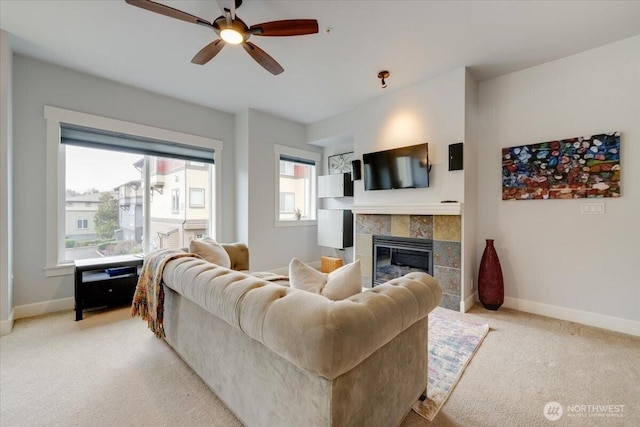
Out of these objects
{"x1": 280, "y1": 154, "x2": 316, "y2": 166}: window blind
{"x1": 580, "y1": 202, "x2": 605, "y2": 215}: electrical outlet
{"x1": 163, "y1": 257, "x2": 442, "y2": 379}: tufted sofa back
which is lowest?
{"x1": 163, "y1": 257, "x2": 442, "y2": 379}: tufted sofa back

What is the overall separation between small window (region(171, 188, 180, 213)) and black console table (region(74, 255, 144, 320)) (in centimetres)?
103

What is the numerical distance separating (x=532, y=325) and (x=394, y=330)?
2.48 meters

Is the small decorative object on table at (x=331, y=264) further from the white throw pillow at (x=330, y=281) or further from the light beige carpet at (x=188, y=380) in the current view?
the white throw pillow at (x=330, y=281)

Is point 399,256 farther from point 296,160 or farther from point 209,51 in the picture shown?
point 209,51

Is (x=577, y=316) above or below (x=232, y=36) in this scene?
below

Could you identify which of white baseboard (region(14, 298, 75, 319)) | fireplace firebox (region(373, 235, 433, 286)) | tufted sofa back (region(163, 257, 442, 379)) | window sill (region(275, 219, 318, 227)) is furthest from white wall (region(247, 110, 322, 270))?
tufted sofa back (region(163, 257, 442, 379))

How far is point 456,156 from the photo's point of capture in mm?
3127

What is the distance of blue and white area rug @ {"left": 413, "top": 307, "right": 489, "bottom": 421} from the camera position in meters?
1.66

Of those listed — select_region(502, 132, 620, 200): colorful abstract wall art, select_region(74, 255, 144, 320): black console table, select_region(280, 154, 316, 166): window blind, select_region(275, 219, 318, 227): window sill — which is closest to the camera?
select_region(502, 132, 620, 200): colorful abstract wall art

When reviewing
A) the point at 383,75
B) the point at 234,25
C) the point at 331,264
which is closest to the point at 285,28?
the point at 234,25

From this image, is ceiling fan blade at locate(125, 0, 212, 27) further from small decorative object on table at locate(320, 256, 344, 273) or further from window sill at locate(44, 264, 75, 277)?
small decorative object on table at locate(320, 256, 344, 273)

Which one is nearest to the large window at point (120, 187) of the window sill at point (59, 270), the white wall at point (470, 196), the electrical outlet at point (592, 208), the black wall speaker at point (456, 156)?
the window sill at point (59, 270)

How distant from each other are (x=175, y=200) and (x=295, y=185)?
2202 mm

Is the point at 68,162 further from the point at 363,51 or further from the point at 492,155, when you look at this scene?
the point at 492,155
